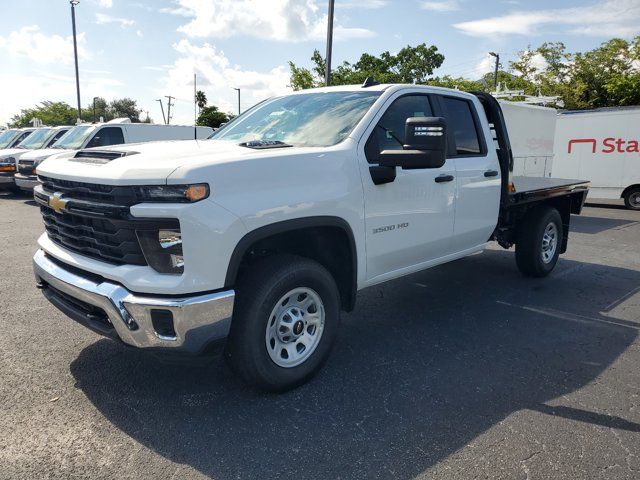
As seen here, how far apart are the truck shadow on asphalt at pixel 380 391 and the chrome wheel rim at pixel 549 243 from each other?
1134 millimetres

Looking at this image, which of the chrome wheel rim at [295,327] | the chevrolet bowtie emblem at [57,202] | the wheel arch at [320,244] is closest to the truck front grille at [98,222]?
the chevrolet bowtie emblem at [57,202]

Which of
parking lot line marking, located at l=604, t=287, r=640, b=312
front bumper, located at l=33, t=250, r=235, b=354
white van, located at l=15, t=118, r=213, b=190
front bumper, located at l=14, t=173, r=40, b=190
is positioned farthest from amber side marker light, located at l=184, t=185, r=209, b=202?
front bumper, located at l=14, t=173, r=40, b=190

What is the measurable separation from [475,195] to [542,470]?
8.67 feet

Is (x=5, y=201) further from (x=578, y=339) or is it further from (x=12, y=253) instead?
(x=578, y=339)

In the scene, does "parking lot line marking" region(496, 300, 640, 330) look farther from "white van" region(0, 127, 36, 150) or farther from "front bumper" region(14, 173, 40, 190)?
"white van" region(0, 127, 36, 150)

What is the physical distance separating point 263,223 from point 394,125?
5.27ft

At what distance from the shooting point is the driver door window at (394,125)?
142 inches

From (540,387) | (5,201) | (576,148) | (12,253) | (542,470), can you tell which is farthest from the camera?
(576,148)

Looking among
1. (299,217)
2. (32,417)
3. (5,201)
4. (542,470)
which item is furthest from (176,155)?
(5,201)

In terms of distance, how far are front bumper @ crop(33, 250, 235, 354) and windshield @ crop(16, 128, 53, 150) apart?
46.9ft

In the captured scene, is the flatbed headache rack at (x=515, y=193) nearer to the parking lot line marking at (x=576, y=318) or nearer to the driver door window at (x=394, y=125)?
the parking lot line marking at (x=576, y=318)

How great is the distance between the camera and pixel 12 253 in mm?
7176

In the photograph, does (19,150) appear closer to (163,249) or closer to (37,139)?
(37,139)

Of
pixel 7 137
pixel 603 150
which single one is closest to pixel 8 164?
pixel 7 137
